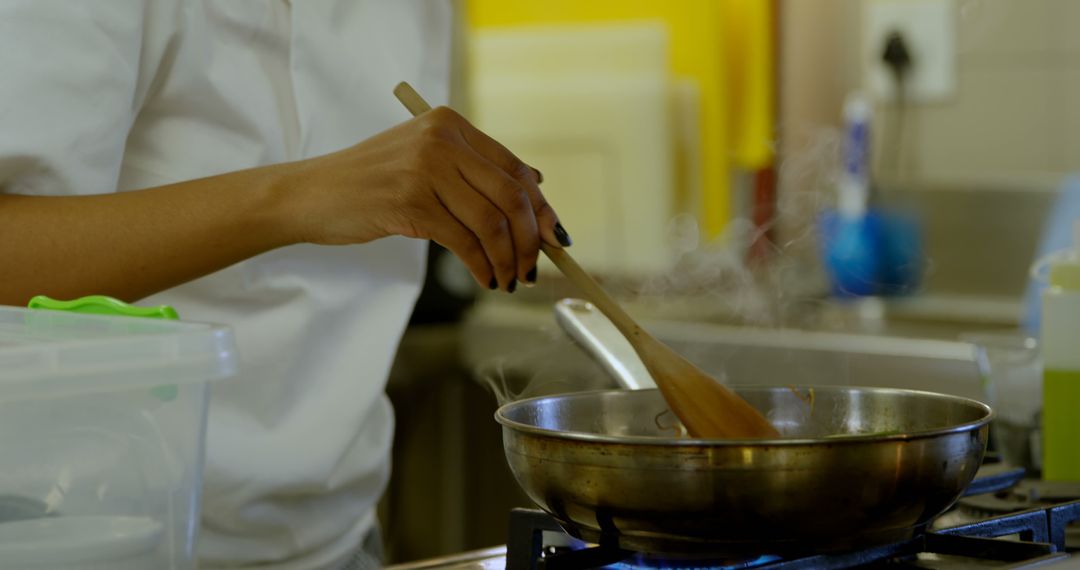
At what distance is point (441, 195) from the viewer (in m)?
0.85

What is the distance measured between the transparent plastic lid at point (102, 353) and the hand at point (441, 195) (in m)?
0.23

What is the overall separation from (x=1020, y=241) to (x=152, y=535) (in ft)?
6.94

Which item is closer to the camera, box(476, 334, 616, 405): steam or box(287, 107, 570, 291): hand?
box(287, 107, 570, 291): hand

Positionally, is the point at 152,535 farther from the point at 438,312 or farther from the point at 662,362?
the point at 438,312

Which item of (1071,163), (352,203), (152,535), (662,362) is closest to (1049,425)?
(662,362)

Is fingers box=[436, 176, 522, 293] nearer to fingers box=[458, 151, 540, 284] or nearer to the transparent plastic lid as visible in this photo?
fingers box=[458, 151, 540, 284]

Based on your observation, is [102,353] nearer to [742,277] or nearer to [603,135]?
[603,135]

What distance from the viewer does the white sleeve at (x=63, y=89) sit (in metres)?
0.90

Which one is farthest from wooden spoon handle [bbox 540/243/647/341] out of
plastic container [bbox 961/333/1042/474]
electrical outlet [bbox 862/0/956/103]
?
electrical outlet [bbox 862/0/956/103]

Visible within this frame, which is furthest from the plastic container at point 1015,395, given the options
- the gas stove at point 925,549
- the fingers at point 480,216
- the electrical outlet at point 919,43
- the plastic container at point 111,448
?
the electrical outlet at point 919,43

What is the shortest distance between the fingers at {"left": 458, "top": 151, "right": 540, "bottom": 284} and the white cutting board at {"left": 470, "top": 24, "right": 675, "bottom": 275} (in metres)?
1.40

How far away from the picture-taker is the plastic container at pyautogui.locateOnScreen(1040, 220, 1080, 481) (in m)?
1.01

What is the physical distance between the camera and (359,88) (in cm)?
116

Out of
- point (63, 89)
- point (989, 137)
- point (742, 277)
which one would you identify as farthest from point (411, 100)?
point (989, 137)
